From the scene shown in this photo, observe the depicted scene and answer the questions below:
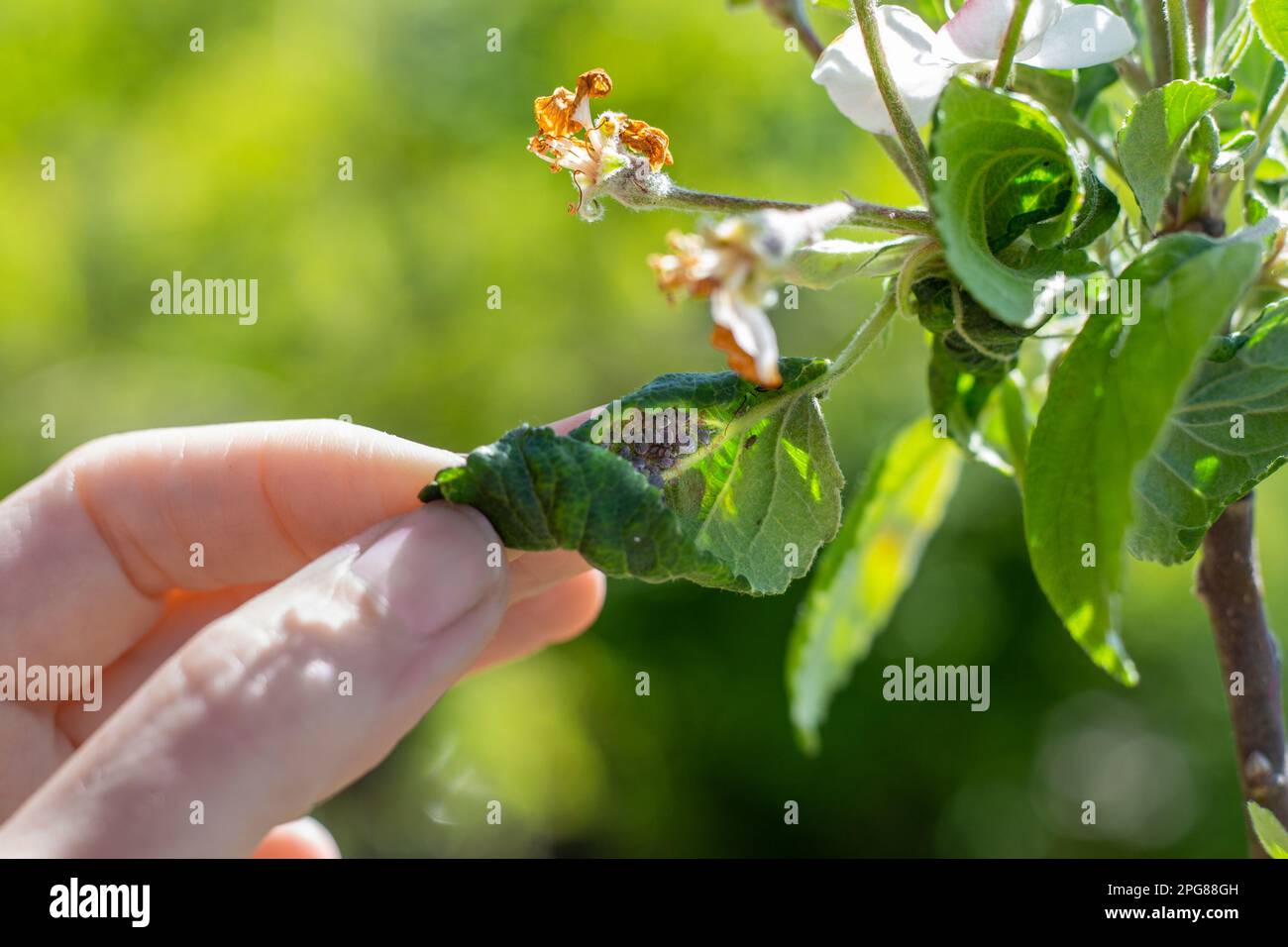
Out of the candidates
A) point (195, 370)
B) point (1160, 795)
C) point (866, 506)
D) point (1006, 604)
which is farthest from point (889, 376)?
point (866, 506)

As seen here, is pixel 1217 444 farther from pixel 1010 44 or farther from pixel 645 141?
pixel 645 141

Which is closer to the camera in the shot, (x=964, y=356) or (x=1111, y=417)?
(x=1111, y=417)

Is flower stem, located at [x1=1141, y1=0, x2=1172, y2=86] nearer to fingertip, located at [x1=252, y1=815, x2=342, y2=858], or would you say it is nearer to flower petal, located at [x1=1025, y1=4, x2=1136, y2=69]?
flower petal, located at [x1=1025, y1=4, x2=1136, y2=69]

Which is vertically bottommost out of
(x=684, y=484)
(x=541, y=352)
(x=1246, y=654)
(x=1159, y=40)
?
(x=1246, y=654)

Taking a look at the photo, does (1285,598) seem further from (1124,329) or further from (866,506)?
(1124,329)

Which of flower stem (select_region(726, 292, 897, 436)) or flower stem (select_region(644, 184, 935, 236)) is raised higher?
flower stem (select_region(644, 184, 935, 236))

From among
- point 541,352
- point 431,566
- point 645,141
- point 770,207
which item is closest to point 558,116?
point 645,141

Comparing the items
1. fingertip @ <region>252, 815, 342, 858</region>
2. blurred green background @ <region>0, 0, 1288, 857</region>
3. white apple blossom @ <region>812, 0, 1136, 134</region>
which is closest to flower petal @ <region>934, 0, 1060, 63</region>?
white apple blossom @ <region>812, 0, 1136, 134</region>

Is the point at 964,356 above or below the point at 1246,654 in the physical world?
above
